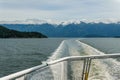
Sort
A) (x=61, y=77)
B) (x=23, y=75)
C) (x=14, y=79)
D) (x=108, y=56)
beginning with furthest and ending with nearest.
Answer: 1. (x=108, y=56)
2. (x=61, y=77)
3. (x=23, y=75)
4. (x=14, y=79)

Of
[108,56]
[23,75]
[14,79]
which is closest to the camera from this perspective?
[14,79]

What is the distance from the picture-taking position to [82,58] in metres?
8.68

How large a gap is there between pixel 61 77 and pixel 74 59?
569 millimetres

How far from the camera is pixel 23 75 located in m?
5.37

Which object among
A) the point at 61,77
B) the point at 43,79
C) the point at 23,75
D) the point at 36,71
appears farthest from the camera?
the point at 61,77

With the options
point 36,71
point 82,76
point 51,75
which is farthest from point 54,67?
point 82,76

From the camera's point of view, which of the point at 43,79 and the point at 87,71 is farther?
the point at 87,71

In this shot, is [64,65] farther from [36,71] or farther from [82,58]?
[36,71]

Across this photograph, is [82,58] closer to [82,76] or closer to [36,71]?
[82,76]

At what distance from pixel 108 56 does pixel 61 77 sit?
143 cm

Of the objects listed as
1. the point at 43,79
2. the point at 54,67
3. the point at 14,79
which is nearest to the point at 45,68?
the point at 43,79

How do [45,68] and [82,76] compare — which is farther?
[82,76]

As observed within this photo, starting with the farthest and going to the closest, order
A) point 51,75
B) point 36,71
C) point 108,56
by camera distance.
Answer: point 108,56
point 51,75
point 36,71

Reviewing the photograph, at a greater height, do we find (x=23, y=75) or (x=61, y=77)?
(x=23, y=75)
